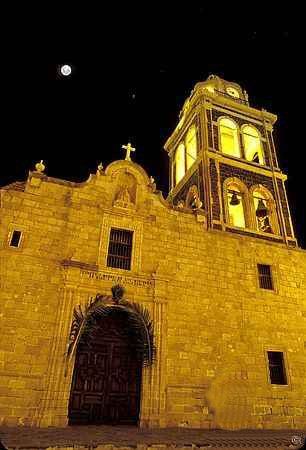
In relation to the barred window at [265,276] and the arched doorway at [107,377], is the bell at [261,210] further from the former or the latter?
the arched doorway at [107,377]

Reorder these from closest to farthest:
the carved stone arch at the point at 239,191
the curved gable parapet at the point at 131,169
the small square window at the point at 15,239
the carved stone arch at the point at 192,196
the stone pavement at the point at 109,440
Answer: the stone pavement at the point at 109,440 < the small square window at the point at 15,239 < the curved gable parapet at the point at 131,169 < the carved stone arch at the point at 239,191 < the carved stone arch at the point at 192,196

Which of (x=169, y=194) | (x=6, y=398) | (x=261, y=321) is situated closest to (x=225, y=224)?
(x=261, y=321)

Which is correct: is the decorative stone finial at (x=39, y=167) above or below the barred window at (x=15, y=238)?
above

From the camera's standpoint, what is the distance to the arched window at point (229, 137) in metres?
20.0

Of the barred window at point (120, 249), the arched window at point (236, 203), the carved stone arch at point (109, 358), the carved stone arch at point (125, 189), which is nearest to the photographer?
the carved stone arch at point (109, 358)

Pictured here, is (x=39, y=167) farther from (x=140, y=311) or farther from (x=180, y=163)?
(x=180, y=163)

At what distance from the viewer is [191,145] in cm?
2145

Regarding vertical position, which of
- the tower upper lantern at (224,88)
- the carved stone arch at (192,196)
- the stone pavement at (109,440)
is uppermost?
the tower upper lantern at (224,88)

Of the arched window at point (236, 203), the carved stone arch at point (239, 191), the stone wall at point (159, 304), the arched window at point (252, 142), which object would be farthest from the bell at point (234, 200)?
the arched window at point (252, 142)

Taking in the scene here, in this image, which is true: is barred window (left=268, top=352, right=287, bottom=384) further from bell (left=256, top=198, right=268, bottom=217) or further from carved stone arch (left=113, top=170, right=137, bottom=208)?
carved stone arch (left=113, top=170, right=137, bottom=208)

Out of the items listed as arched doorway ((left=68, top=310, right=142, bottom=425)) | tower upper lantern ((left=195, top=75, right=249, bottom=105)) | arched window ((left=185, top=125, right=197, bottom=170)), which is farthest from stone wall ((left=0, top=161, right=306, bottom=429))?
tower upper lantern ((left=195, top=75, right=249, bottom=105))

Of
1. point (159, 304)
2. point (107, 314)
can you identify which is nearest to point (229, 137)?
point (159, 304)

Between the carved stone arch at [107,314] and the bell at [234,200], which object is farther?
the bell at [234,200]

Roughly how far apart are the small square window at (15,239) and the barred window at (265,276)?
10673 millimetres
